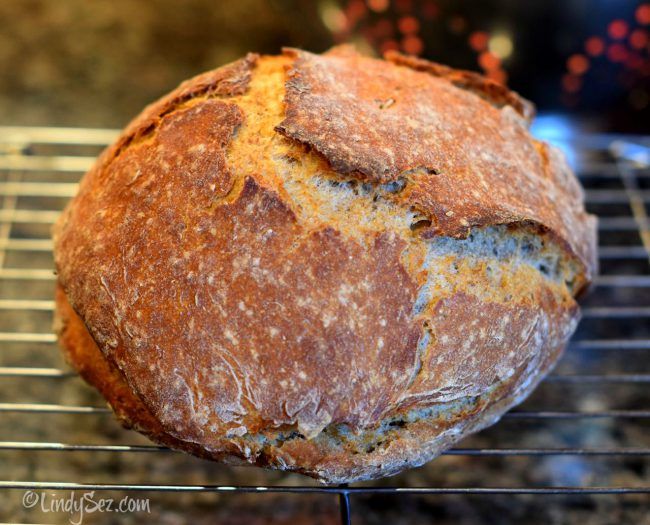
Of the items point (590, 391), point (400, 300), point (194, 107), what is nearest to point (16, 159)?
point (194, 107)

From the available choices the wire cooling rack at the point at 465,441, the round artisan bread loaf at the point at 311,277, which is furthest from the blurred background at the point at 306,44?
the round artisan bread loaf at the point at 311,277

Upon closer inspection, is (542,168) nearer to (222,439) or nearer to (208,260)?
(208,260)

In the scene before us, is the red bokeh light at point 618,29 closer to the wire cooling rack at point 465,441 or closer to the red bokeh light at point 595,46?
the red bokeh light at point 595,46

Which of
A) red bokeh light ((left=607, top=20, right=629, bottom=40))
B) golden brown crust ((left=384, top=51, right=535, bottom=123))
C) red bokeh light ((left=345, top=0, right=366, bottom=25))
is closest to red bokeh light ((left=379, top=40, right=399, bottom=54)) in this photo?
red bokeh light ((left=345, top=0, right=366, bottom=25))

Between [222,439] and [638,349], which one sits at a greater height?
[638,349]

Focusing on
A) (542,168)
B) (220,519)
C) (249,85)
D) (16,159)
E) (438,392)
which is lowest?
(220,519)
